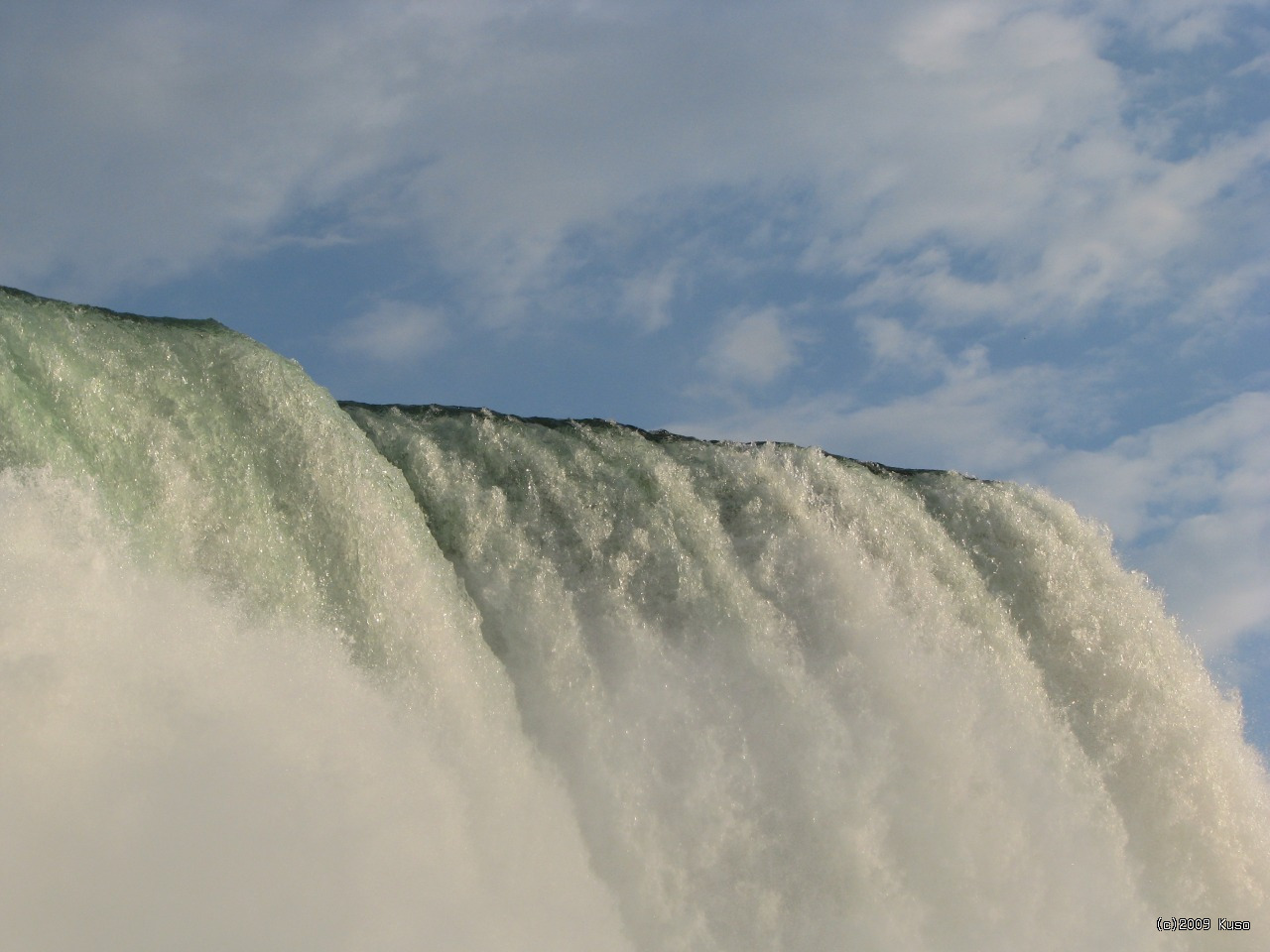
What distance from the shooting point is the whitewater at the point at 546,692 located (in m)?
5.80

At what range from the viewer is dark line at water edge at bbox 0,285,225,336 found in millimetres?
7180

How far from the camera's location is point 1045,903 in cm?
853

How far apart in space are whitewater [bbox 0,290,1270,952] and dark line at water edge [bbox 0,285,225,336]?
0.11 m

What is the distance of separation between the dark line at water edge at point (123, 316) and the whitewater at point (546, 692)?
111 mm

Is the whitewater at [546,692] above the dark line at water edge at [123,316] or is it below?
below

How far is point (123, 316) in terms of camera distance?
24.8 feet

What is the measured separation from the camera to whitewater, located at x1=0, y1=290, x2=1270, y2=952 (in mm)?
5805

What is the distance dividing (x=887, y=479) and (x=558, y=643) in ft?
12.7

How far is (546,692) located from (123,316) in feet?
10.5

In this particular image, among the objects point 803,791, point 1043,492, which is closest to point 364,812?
point 803,791

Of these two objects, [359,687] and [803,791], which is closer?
[359,687]

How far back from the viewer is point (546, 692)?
25.5 feet

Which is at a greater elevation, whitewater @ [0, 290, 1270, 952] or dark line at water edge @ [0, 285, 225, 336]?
dark line at water edge @ [0, 285, 225, 336]

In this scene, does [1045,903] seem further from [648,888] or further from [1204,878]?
[648,888]
